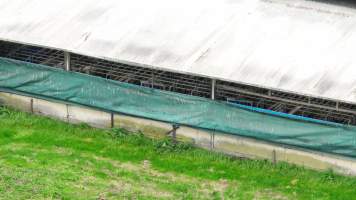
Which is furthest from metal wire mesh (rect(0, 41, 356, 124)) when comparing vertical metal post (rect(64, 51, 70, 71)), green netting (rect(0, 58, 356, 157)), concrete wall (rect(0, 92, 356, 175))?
concrete wall (rect(0, 92, 356, 175))

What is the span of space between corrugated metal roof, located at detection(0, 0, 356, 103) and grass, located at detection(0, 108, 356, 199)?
1.77m

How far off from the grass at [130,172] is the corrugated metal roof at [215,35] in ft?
5.81

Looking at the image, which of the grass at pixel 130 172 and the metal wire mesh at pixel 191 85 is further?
the metal wire mesh at pixel 191 85

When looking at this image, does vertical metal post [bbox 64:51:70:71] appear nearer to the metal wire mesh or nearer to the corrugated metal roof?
the metal wire mesh

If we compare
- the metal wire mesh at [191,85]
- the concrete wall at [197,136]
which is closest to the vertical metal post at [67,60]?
the metal wire mesh at [191,85]

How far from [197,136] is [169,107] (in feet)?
2.88

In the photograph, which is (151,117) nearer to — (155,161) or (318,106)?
(155,161)

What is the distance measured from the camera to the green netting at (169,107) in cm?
1952

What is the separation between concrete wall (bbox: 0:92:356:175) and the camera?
1983 centimetres

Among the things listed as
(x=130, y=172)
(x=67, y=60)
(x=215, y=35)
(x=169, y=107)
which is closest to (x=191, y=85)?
(x=169, y=107)

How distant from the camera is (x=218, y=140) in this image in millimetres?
20688

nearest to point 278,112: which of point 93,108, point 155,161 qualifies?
point 155,161

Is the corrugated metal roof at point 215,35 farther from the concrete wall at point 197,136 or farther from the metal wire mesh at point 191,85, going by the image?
the concrete wall at point 197,136

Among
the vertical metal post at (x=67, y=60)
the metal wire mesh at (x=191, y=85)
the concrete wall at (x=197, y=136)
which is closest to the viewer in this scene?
the concrete wall at (x=197, y=136)
